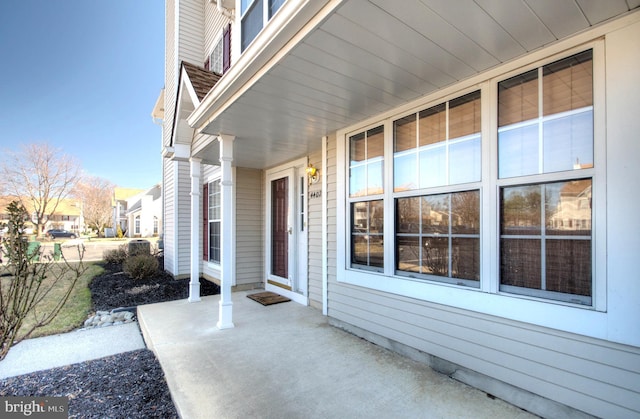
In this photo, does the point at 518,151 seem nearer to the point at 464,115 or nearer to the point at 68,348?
the point at 464,115

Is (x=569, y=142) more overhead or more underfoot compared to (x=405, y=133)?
more underfoot

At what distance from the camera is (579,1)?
1623 mm

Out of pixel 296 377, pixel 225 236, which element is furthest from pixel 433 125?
pixel 225 236

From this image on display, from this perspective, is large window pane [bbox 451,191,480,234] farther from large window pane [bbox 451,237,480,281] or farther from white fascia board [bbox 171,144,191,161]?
white fascia board [bbox 171,144,191,161]

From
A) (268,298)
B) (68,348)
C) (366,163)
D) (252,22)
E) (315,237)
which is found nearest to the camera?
(252,22)

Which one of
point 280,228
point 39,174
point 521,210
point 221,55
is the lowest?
point 280,228

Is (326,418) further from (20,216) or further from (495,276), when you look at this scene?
(20,216)

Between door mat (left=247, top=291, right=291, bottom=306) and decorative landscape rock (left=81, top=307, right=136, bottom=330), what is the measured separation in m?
1.86

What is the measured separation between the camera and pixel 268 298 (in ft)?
17.0

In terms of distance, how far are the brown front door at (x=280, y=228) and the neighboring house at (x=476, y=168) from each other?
166 centimetres

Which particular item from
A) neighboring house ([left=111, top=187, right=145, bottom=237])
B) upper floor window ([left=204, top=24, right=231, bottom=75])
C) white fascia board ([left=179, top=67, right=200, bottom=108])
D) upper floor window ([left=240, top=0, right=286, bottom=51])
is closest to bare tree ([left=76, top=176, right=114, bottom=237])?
neighboring house ([left=111, top=187, right=145, bottom=237])

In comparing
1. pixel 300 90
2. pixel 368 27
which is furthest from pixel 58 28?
pixel 368 27

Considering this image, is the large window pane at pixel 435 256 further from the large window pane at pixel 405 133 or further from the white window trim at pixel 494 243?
the large window pane at pixel 405 133

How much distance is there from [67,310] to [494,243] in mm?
6241
